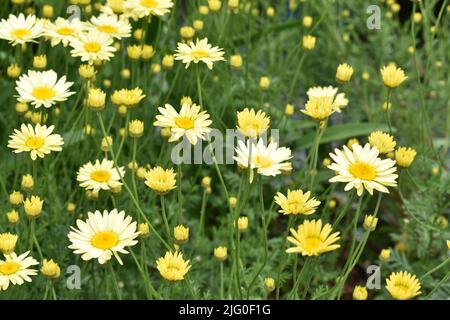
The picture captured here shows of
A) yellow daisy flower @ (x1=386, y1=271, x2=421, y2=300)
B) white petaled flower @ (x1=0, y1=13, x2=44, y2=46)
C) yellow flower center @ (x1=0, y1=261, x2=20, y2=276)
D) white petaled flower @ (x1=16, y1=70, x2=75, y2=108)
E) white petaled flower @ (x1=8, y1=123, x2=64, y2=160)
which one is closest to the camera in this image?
yellow daisy flower @ (x1=386, y1=271, x2=421, y2=300)

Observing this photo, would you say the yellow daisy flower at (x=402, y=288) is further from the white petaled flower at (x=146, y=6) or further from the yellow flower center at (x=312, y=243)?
the white petaled flower at (x=146, y=6)

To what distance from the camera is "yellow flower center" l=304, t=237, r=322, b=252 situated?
984mm

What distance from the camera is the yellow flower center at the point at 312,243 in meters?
0.98

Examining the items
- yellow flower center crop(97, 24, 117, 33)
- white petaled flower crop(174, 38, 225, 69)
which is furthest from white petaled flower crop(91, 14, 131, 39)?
white petaled flower crop(174, 38, 225, 69)

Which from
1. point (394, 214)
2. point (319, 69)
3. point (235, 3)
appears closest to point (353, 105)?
point (319, 69)

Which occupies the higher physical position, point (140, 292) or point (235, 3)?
point (235, 3)

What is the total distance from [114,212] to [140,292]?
0.53m

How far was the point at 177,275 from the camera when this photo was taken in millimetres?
1000

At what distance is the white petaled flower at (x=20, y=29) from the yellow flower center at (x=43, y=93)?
0.12 m

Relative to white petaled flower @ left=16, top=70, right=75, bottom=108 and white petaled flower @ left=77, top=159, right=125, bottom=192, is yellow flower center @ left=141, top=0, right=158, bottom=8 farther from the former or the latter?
white petaled flower @ left=77, top=159, right=125, bottom=192

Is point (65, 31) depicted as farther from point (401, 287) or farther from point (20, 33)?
point (401, 287)

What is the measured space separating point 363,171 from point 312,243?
12 centimetres

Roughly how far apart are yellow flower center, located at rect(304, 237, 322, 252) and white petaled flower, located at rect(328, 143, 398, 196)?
81 millimetres

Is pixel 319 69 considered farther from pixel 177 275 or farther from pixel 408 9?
pixel 177 275
